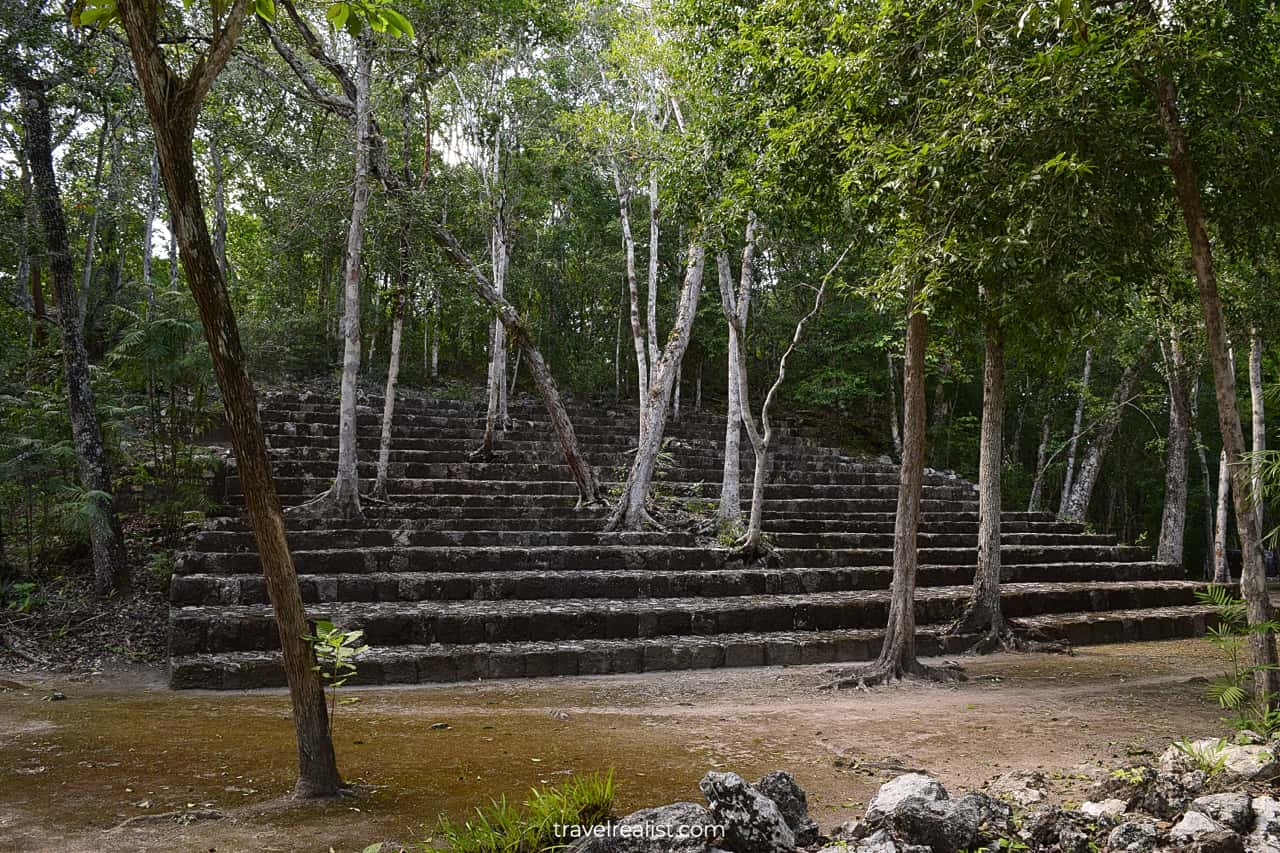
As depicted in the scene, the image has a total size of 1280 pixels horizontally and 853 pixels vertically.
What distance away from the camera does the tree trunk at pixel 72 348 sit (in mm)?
7621

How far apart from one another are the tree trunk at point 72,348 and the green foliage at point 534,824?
657 centimetres

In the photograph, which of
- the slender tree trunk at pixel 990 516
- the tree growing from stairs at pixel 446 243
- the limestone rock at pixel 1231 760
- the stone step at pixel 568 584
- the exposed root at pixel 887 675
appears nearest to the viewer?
the limestone rock at pixel 1231 760

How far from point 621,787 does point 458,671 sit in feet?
10.5

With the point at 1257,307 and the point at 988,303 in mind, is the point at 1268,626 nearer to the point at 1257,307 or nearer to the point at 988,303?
the point at 988,303

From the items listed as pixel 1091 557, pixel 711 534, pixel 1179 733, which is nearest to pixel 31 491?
pixel 711 534

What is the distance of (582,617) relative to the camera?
732cm

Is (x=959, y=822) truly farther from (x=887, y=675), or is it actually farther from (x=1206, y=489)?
(x=1206, y=489)

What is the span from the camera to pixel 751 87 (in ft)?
23.0

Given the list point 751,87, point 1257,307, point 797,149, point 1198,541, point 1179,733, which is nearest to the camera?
point 1179,733

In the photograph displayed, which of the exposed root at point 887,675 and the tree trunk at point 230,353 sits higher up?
the tree trunk at point 230,353

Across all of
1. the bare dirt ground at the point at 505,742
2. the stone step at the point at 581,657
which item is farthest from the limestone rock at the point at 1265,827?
the stone step at the point at 581,657

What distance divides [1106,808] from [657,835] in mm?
1743

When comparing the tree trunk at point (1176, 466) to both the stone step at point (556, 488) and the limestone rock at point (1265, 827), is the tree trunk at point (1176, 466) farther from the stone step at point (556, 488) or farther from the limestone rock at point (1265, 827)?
the limestone rock at point (1265, 827)

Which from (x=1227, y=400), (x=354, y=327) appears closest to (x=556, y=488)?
(x=354, y=327)
